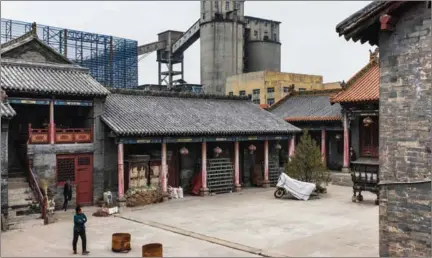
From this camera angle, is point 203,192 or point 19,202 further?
point 203,192

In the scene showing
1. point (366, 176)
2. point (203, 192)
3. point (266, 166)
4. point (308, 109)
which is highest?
point (308, 109)

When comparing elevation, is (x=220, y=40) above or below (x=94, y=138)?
above

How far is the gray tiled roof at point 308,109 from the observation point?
30.4 meters

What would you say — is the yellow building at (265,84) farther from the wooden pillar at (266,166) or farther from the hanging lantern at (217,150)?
the hanging lantern at (217,150)

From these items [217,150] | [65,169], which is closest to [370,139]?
[217,150]

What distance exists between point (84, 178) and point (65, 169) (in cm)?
88

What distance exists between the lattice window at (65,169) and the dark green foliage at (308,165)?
9610mm

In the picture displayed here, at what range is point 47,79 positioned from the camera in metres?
19.4

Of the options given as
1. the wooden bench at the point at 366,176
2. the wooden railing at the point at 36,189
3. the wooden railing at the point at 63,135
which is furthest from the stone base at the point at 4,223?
the wooden bench at the point at 366,176

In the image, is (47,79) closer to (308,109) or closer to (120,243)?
(120,243)

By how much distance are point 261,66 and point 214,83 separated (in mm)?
6241

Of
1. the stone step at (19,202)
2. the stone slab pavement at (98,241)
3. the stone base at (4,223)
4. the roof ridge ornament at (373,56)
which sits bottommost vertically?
the stone slab pavement at (98,241)

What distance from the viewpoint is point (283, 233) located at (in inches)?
562

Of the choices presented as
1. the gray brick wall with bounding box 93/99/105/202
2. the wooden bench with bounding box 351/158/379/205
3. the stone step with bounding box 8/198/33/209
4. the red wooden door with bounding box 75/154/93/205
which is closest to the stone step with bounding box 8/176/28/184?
the stone step with bounding box 8/198/33/209
